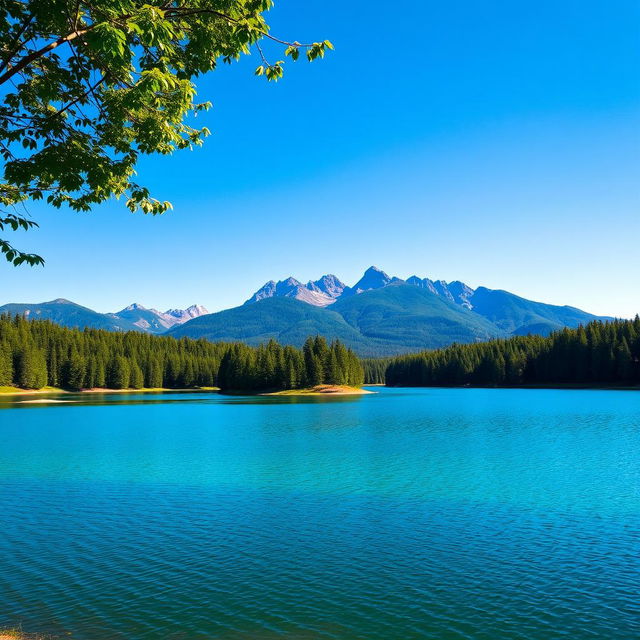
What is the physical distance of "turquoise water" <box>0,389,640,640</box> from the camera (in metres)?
13.3

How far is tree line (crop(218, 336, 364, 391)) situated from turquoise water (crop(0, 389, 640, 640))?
120325mm

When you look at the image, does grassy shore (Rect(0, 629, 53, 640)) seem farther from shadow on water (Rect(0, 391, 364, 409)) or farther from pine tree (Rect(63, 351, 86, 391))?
pine tree (Rect(63, 351, 86, 391))

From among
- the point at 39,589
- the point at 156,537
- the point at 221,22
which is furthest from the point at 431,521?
the point at 221,22

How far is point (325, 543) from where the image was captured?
63.8ft

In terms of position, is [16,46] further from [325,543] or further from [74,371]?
[74,371]

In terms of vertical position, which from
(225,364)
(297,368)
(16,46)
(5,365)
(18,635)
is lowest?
(18,635)

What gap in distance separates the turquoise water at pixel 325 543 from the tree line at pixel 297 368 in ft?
395

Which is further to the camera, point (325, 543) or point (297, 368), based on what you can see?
point (297, 368)

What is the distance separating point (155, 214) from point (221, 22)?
15.9 feet

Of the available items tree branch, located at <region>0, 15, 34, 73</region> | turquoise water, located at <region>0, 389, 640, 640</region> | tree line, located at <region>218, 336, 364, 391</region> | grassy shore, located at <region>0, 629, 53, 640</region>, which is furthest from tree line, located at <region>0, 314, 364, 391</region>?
tree branch, located at <region>0, 15, 34, 73</region>

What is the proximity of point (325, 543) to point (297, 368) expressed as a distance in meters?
145

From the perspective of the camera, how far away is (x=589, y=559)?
17.5m

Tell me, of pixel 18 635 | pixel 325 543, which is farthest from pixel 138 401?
pixel 18 635

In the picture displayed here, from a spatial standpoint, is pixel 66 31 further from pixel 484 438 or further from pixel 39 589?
pixel 484 438
